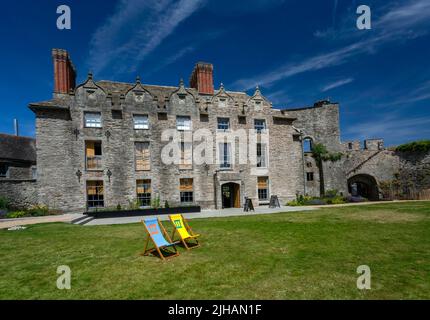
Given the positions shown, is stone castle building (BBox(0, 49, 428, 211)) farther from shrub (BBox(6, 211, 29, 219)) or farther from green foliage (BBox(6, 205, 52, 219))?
shrub (BBox(6, 211, 29, 219))

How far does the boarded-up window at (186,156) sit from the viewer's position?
20.3 metres

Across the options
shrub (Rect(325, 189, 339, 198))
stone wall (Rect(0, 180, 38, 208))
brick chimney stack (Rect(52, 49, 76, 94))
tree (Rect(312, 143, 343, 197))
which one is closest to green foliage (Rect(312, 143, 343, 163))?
tree (Rect(312, 143, 343, 197))

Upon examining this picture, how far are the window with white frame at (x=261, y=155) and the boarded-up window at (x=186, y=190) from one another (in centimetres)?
699

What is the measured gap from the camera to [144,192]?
63.7 feet

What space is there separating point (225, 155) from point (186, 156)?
3.64 m

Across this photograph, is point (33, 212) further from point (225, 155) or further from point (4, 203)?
point (225, 155)

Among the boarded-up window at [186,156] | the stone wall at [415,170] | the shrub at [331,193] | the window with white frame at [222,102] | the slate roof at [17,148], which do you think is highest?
the window with white frame at [222,102]

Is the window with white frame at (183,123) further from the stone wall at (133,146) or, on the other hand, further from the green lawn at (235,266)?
the green lawn at (235,266)

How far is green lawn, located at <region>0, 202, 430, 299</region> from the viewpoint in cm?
429

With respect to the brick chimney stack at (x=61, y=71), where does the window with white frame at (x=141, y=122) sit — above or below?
below

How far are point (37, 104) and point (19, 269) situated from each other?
16122 millimetres

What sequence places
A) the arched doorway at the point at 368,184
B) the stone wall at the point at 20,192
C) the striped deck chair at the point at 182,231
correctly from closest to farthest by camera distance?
the striped deck chair at the point at 182,231 → the stone wall at the point at 20,192 → the arched doorway at the point at 368,184

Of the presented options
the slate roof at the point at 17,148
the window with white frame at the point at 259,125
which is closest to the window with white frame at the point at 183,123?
the window with white frame at the point at 259,125
